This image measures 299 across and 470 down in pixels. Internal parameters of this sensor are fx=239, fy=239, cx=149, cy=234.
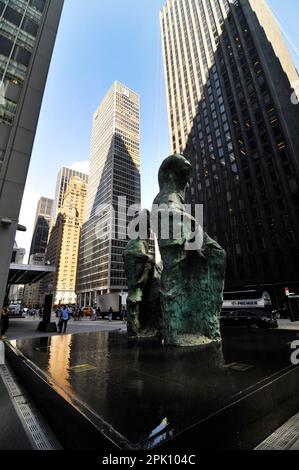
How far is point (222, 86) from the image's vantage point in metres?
53.8

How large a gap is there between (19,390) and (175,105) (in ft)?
251

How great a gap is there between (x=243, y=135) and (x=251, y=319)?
39471mm

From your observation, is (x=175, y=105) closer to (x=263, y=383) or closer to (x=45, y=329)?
(x=45, y=329)

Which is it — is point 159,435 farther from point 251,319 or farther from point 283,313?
point 283,313

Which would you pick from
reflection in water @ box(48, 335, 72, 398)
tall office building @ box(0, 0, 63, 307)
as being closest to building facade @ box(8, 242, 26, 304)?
tall office building @ box(0, 0, 63, 307)

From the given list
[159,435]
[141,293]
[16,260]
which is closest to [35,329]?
[141,293]

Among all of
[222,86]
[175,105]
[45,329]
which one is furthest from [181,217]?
[175,105]

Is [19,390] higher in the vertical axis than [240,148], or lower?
lower

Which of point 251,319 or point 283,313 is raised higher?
point 283,313

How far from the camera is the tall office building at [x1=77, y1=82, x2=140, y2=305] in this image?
94.3 m

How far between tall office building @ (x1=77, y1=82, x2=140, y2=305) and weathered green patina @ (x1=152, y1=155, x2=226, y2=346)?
Answer: 81833mm

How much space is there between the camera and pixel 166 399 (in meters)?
3.35

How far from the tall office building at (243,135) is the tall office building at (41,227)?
433ft

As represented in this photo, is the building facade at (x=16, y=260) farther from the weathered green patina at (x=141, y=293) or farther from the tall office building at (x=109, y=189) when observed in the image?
the tall office building at (x=109, y=189)
